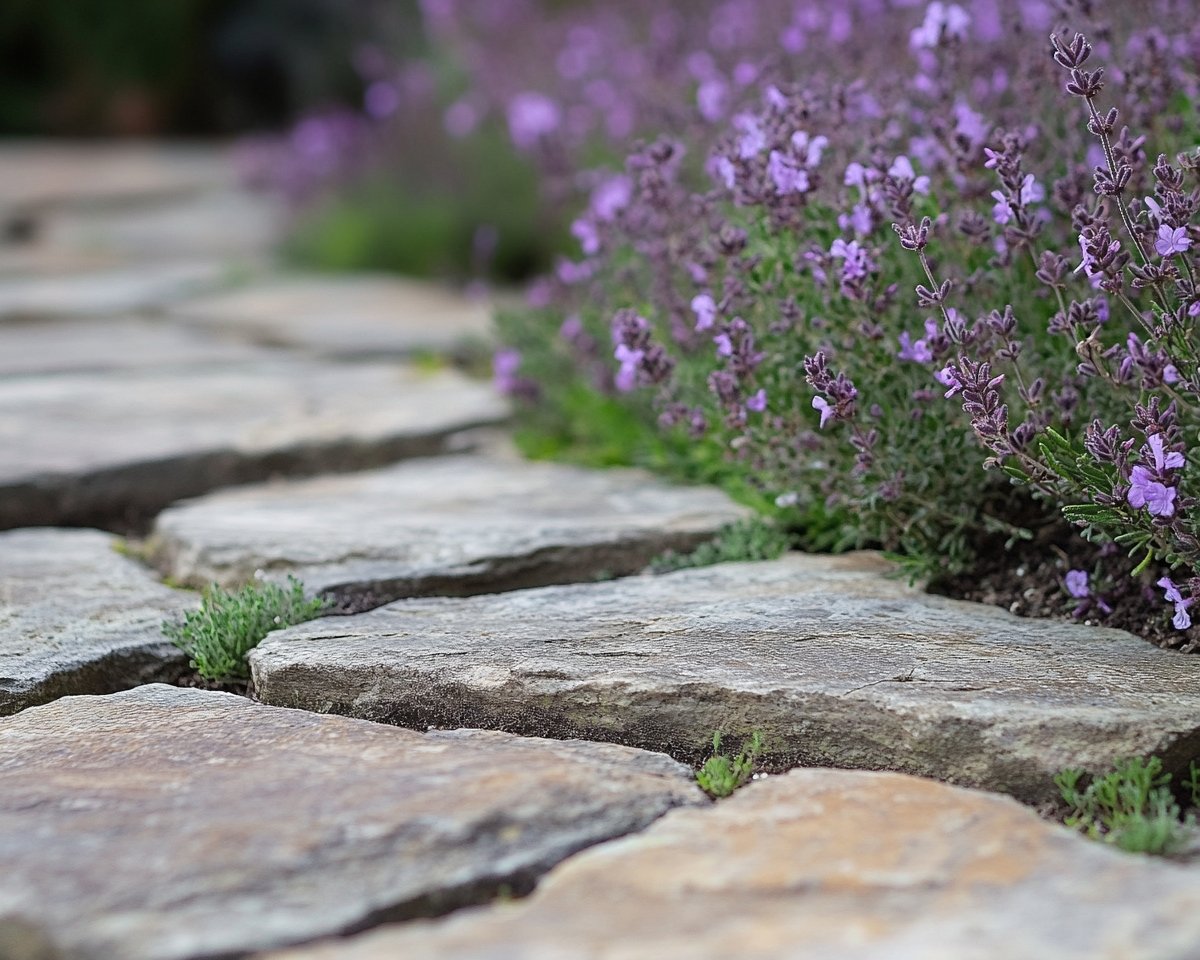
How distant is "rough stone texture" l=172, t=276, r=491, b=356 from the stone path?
1.39 m

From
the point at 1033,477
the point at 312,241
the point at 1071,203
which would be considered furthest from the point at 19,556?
the point at 312,241

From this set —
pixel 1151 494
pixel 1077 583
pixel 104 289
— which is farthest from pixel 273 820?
pixel 104 289

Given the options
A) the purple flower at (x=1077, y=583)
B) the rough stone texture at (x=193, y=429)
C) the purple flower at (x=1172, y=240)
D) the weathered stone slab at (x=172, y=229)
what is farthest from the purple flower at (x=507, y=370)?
the weathered stone slab at (x=172, y=229)

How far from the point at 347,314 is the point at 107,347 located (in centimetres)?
103

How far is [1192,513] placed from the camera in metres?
1.99

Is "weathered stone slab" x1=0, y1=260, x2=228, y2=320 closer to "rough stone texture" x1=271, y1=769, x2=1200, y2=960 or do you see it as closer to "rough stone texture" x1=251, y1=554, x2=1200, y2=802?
"rough stone texture" x1=251, y1=554, x2=1200, y2=802

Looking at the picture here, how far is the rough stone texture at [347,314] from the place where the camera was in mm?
4906

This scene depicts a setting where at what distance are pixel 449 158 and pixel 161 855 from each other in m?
6.56

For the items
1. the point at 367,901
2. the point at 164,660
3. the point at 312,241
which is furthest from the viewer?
the point at 312,241

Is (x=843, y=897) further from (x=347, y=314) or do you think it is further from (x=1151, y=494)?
(x=347, y=314)

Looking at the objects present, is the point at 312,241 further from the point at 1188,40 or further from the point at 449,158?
the point at 1188,40

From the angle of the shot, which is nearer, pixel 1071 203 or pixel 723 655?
pixel 723 655

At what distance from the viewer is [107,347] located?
4750 mm

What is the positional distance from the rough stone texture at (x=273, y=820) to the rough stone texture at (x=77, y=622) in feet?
0.59
